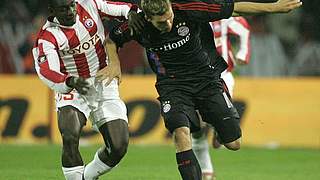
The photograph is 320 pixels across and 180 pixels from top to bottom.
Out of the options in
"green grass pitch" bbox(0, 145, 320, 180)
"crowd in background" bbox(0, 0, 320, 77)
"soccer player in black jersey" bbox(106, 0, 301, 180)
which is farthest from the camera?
"crowd in background" bbox(0, 0, 320, 77)

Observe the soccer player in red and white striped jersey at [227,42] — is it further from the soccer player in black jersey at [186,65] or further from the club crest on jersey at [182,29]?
the club crest on jersey at [182,29]

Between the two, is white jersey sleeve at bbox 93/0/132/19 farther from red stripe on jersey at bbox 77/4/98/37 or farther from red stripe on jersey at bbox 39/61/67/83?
red stripe on jersey at bbox 39/61/67/83

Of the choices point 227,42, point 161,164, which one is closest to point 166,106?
point 227,42

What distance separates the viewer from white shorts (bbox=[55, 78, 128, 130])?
9438mm

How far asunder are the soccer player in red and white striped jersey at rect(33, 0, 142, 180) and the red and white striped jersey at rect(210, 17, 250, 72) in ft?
8.83

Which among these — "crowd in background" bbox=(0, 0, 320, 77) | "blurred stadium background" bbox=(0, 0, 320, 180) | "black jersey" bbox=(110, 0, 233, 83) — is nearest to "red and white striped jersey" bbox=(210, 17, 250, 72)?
"blurred stadium background" bbox=(0, 0, 320, 180)

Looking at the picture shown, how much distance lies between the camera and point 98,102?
9.60 metres

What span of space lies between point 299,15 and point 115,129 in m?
10.7

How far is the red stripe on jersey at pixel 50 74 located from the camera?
9031mm

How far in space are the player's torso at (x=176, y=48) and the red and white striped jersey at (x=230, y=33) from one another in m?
2.70

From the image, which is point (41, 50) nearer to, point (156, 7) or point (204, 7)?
point (156, 7)

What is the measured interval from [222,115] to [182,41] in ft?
2.79

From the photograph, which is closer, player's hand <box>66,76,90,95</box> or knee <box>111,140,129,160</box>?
player's hand <box>66,76,90,95</box>

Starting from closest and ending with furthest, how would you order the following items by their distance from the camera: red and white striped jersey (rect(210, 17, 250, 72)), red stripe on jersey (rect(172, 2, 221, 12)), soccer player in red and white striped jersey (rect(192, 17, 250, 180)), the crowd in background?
red stripe on jersey (rect(172, 2, 221, 12)) → soccer player in red and white striped jersey (rect(192, 17, 250, 180)) → red and white striped jersey (rect(210, 17, 250, 72)) → the crowd in background
